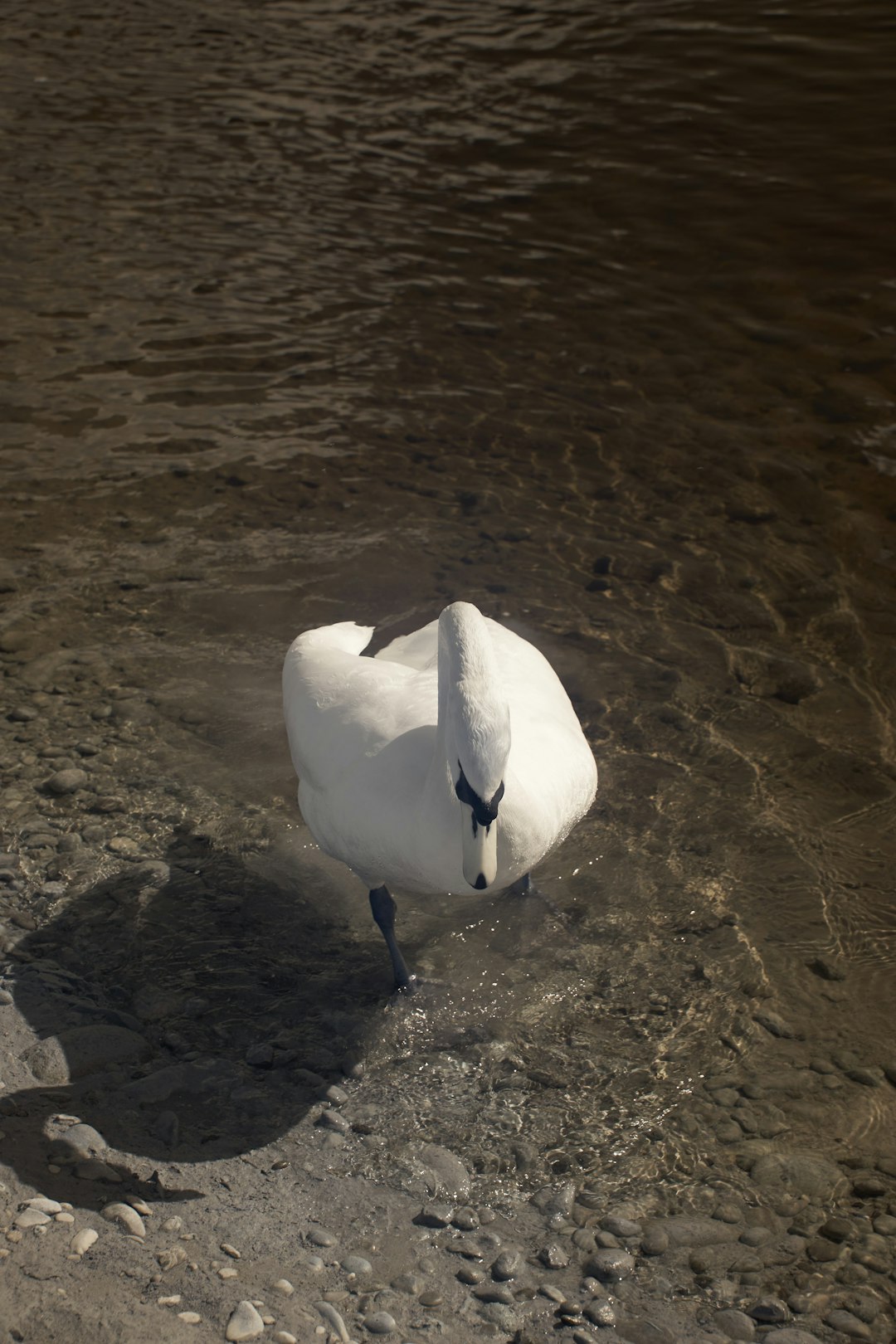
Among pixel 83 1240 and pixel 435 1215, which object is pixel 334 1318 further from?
pixel 83 1240

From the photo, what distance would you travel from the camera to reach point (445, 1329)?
283 centimetres

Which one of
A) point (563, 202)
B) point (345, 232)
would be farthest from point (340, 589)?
point (563, 202)

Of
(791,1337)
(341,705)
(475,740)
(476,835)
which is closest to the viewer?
(791,1337)

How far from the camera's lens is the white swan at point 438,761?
323 centimetres

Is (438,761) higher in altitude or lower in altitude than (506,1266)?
higher

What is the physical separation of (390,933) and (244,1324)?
54.9 inches

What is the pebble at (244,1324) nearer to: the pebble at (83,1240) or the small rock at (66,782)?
the pebble at (83,1240)

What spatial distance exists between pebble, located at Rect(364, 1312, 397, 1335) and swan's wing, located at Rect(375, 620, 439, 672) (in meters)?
2.09

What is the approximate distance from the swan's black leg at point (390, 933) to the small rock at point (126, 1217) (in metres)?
1.15

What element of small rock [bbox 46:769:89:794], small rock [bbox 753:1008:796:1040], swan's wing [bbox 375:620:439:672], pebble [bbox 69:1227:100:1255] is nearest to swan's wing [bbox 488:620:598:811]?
swan's wing [bbox 375:620:439:672]

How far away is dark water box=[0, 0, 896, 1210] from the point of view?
410 centimetres

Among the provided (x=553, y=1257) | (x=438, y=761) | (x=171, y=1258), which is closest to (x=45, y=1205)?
(x=171, y=1258)

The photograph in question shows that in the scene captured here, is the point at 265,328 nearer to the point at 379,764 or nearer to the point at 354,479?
the point at 354,479

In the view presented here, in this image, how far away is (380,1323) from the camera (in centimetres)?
281
